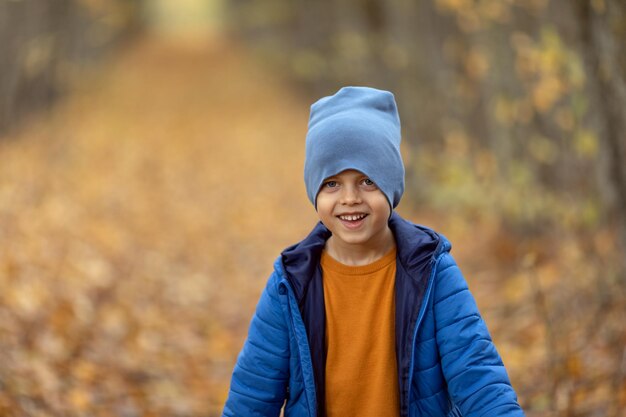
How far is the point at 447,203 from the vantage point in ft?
29.4

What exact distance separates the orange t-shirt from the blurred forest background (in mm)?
1164

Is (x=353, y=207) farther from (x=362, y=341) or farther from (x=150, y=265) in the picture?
(x=150, y=265)

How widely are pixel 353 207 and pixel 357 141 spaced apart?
0.20m

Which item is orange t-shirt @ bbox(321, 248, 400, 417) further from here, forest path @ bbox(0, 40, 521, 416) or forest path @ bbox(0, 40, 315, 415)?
forest path @ bbox(0, 40, 315, 415)

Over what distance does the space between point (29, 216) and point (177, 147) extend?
293 inches

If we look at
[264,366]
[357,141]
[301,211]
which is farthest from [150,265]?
[357,141]

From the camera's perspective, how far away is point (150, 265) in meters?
7.12

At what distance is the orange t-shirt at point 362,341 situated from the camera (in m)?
2.31


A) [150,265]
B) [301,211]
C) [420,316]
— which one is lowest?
[420,316]

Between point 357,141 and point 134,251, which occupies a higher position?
point 134,251

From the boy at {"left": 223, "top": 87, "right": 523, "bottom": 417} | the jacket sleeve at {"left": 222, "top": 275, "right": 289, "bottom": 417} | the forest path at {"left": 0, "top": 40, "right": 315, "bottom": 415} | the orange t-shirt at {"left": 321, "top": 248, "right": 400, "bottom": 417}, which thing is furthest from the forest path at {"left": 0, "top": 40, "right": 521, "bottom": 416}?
the orange t-shirt at {"left": 321, "top": 248, "right": 400, "bottom": 417}

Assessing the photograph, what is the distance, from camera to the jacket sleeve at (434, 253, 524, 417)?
219cm

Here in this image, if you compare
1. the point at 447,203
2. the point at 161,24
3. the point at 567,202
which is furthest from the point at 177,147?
the point at 161,24

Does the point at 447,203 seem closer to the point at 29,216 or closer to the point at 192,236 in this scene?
the point at 192,236
